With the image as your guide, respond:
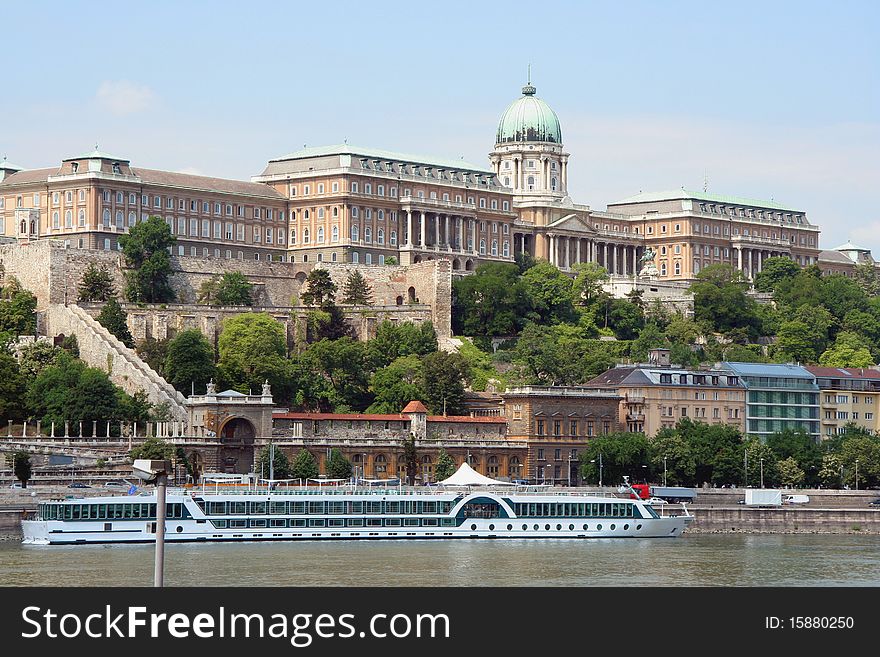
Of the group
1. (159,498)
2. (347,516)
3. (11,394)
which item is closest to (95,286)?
(11,394)

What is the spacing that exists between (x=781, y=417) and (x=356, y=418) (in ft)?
91.4

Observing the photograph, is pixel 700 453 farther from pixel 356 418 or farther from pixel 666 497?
pixel 356 418

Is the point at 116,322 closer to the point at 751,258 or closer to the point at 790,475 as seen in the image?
the point at 790,475

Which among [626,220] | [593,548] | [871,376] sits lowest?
[593,548]

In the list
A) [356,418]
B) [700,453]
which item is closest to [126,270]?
[356,418]

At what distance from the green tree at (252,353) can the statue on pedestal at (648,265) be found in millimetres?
53340

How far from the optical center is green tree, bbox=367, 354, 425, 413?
122688 mm

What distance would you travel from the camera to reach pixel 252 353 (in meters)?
123

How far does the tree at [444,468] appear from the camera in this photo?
11288 centimetres

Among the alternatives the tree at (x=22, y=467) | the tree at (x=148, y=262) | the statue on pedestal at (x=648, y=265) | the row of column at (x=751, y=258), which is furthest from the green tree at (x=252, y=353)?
the row of column at (x=751, y=258)

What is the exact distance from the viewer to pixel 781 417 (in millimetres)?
127188

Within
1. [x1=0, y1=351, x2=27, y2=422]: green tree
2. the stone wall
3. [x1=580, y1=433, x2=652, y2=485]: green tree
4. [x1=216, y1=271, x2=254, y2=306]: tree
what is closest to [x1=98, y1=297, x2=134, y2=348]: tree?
the stone wall

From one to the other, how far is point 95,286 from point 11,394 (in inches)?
799

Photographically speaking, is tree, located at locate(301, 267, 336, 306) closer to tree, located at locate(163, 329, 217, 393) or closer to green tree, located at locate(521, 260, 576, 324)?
green tree, located at locate(521, 260, 576, 324)
